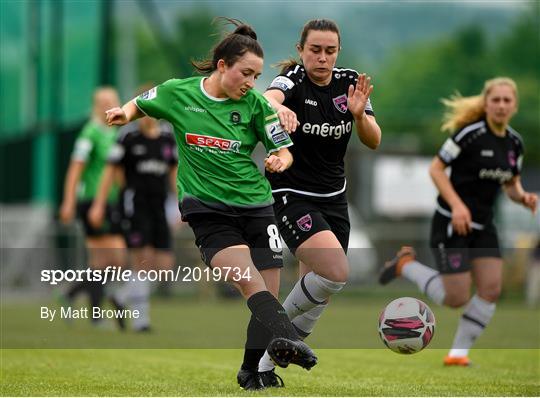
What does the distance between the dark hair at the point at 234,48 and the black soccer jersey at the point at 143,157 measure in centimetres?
583

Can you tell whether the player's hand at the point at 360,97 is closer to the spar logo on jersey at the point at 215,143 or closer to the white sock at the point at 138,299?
the spar logo on jersey at the point at 215,143

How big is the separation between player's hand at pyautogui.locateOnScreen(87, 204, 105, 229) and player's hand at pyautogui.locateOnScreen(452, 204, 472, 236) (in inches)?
191

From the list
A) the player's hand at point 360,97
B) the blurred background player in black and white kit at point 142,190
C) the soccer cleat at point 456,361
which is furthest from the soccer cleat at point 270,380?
the blurred background player in black and white kit at point 142,190

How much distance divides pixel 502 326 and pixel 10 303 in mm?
8438

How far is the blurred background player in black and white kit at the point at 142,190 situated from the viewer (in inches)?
513

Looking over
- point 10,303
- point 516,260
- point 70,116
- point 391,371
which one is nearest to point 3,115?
point 70,116

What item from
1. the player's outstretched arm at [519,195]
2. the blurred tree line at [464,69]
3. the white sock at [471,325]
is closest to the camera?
the white sock at [471,325]

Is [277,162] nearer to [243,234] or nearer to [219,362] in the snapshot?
[243,234]

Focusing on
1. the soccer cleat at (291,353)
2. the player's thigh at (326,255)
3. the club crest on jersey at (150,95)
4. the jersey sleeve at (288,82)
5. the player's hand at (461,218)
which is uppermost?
the jersey sleeve at (288,82)

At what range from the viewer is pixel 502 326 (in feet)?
48.6

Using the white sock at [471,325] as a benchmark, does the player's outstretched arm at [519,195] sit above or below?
above

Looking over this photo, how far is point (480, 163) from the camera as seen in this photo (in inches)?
388

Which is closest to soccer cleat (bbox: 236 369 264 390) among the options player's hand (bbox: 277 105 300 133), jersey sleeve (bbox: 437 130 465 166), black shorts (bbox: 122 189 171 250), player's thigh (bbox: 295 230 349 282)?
player's thigh (bbox: 295 230 349 282)

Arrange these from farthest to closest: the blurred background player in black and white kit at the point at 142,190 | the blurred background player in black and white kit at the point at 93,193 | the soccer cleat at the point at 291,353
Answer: the blurred background player in black and white kit at the point at 93,193, the blurred background player in black and white kit at the point at 142,190, the soccer cleat at the point at 291,353
